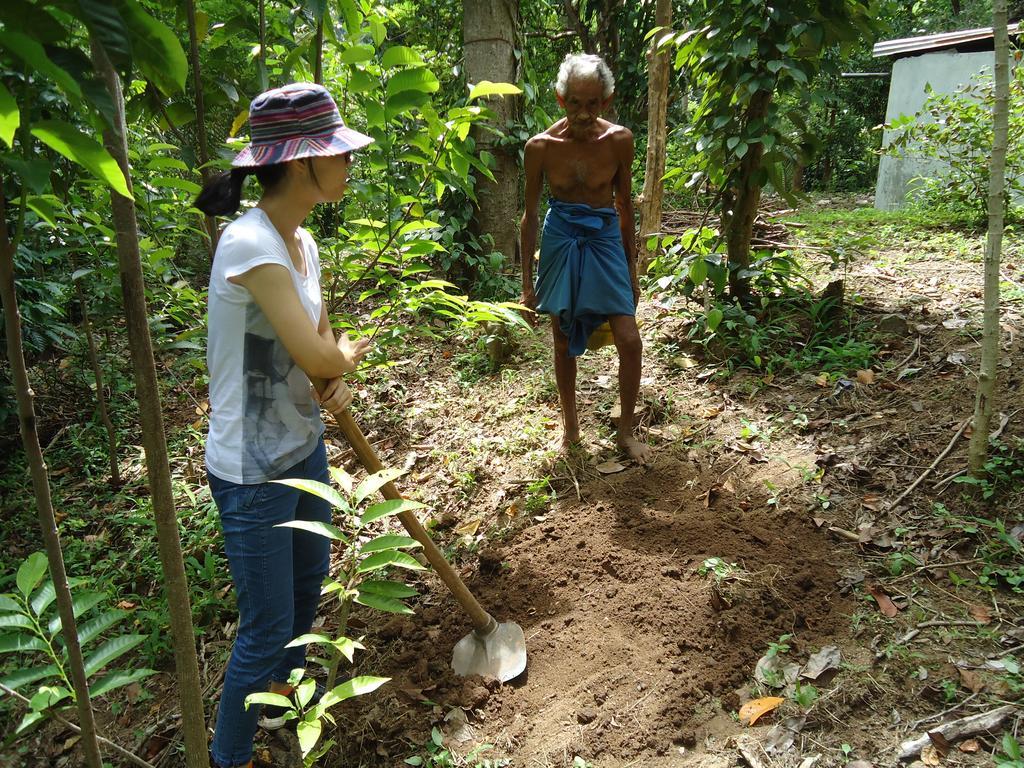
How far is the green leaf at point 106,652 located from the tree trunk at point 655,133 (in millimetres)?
4488

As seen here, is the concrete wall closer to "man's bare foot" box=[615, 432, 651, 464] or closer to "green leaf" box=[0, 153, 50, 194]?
"man's bare foot" box=[615, 432, 651, 464]

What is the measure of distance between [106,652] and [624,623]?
5.68 ft

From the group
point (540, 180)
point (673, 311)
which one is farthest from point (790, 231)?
point (540, 180)

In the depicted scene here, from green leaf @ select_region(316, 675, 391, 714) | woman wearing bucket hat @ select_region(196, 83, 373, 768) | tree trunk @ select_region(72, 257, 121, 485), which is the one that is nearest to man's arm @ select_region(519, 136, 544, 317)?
woman wearing bucket hat @ select_region(196, 83, 373, 768)

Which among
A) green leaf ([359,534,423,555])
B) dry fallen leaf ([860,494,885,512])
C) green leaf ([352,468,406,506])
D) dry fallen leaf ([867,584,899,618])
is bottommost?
dry fallen leaf ([867,584,899,618])

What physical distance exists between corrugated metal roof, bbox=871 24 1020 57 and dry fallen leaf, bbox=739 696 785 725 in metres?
9.54

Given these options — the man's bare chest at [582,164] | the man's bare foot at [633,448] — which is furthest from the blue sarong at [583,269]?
the man's bare foot at [633,448]

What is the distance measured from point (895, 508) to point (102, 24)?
2942 millimetres

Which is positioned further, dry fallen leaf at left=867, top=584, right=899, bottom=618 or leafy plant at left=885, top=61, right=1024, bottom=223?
leafy plant at left=885, top=61, right=1024, bottom=223

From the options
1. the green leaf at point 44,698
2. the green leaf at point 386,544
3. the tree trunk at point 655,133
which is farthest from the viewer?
the tree trunk at point 655,133

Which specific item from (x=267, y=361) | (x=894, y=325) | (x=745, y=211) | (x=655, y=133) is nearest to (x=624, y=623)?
(x=267, y=361)

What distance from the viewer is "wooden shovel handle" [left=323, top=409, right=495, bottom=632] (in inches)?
74.7

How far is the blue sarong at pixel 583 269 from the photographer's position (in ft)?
10.6

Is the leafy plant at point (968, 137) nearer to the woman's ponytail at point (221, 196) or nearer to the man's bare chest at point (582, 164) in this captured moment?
the man's bare chest at point (582, 164)
